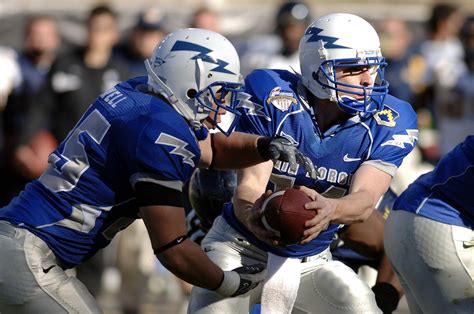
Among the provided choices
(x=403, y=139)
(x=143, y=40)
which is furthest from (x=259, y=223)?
(x=143, y=40)

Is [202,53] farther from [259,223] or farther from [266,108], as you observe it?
[259,223]

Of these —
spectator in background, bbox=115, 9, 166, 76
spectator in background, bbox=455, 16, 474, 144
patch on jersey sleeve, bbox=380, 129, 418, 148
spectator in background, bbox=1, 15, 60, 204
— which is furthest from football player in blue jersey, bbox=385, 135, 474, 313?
spectator in background, bbox=115, 9, 166, 76

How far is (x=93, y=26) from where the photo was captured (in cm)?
862

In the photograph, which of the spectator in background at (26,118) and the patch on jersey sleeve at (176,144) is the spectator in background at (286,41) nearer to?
the spectator in background at (26,118)

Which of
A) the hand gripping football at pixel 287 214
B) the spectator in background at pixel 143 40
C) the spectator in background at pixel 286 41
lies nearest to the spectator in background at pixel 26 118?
the spectator in background at pixel 143 40

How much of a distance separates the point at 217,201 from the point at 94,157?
1.47 meters

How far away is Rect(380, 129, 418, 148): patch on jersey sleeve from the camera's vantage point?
5273 mm

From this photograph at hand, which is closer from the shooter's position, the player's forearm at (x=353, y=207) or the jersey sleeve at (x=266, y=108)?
the player's forearm at (x=353, y=207)

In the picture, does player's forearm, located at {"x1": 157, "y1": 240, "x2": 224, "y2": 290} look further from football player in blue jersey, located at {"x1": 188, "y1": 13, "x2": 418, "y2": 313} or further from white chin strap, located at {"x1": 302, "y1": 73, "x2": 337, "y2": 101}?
white chin strap, located at {"x1": 302, "y1": 73, "x2": 337, "y2": 101}

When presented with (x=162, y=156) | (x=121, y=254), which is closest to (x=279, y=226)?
(x=162, y=156)

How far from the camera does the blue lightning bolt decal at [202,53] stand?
486 cm

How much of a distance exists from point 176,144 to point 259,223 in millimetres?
601

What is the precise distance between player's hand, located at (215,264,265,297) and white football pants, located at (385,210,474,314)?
764 millimetres

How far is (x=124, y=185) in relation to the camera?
15.5 feet
